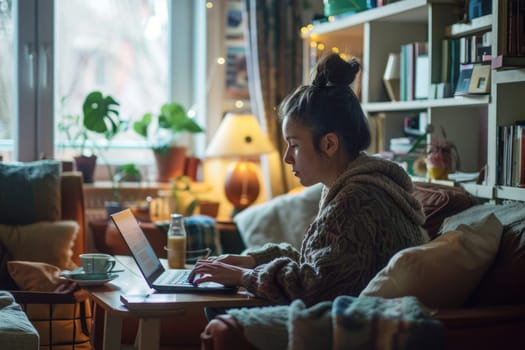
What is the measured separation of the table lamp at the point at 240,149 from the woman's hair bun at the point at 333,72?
6.83ft

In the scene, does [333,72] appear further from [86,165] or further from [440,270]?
[86,165]

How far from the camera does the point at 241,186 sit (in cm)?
448

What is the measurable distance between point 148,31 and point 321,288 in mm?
3055

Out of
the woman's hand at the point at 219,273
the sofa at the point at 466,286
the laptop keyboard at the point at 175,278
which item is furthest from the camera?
the laptop keyboard at the point at 175,278

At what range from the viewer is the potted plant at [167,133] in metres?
4.55

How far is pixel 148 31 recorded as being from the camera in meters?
4.84

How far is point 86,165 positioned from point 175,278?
85.2 inches

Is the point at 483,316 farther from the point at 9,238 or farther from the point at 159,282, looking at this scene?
the point at 9,238

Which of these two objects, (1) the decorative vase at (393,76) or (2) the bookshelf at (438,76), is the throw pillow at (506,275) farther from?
(1) the decorative vase at (393,76)

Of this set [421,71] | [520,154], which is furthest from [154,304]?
[421,71]

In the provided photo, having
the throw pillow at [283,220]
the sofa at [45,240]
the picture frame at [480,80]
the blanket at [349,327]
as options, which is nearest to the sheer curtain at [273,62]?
the throw pillow at [283,220]

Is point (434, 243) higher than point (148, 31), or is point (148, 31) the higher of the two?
point (148, 31)

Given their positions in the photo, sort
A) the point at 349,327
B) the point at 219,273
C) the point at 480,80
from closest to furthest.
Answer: the point at 349,327
the point at 219,273
the point at 480,80

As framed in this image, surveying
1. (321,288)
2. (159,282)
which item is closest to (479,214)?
(321,288)
